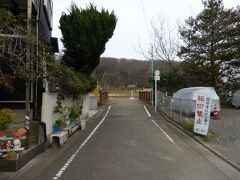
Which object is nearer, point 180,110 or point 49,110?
point 49,110

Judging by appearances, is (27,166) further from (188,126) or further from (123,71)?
(123,71)

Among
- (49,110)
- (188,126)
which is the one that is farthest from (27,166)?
(188,126)

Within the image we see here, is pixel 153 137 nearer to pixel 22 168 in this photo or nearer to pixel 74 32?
pixel 22 168

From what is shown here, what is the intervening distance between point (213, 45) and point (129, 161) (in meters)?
25.3

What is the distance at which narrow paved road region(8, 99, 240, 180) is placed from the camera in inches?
307

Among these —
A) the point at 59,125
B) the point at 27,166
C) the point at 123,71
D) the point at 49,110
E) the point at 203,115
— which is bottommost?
the point at 27,166

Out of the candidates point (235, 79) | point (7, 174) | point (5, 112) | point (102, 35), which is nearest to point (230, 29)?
point (235, 79)

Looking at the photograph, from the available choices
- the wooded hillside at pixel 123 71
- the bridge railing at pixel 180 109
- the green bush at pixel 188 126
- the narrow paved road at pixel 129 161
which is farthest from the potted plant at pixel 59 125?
the wooded hillside at pixel 123 71

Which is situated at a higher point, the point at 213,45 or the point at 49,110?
the point at 213,45

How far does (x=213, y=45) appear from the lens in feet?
106

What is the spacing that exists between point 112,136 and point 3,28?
7151 mm

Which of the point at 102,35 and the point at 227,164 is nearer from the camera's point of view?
the point at 227,164

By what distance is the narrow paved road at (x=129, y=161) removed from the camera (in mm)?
7789

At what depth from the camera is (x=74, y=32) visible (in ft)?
65.1
